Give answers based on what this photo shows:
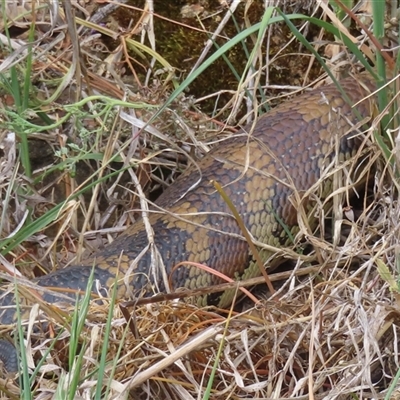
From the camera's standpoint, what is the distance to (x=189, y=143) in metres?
2.22

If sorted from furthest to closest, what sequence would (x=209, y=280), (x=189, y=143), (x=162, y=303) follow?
(x=189, y=143) < (x=209, y=280) < (x=162, y=303)

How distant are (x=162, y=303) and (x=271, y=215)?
51cm

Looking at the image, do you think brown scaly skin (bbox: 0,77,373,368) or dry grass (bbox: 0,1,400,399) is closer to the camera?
dry grass (bbox: 0,1,400,399)

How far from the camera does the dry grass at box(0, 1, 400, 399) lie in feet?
4.93

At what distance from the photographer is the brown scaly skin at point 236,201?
75.7 inches

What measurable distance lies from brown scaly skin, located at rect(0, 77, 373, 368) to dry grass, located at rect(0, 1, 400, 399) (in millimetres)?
111

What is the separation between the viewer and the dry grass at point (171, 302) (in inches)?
59.2

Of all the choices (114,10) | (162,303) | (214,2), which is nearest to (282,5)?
(214,2)

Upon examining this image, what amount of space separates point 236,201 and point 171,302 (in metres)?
0.47

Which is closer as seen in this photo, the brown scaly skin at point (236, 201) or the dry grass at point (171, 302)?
the dry grass at point (171, 302)

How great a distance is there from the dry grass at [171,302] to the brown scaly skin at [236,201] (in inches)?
4.4

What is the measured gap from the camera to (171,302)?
5.53 feet

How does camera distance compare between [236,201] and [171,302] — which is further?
[236,201]

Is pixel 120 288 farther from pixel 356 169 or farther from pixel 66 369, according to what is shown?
pixel 356 169
